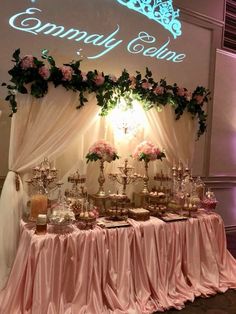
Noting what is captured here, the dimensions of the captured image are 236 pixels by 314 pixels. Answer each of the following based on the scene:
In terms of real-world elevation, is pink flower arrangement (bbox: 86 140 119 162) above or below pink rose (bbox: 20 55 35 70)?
below

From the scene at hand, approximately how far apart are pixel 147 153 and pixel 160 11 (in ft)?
6.19

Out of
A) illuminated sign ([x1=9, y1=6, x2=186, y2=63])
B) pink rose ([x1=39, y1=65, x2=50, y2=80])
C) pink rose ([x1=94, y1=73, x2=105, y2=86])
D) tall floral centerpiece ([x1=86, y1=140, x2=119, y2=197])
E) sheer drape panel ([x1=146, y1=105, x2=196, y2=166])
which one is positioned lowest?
tall floral centerpiece ([x1=86, y1=140, x2=119, y2=197])

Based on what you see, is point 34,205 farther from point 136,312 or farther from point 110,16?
Answer: point 110,16

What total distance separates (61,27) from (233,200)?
339 cm

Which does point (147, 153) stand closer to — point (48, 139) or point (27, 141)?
point (48, 139)

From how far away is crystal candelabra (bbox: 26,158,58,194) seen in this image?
2789 mm

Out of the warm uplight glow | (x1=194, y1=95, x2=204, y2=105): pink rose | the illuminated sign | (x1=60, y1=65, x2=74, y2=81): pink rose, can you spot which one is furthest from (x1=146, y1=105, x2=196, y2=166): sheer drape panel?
(x1=60, y1=65, x2=74, y2=81): pink rose

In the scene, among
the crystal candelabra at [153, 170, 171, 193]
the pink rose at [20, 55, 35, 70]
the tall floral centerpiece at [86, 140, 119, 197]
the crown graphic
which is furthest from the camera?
the crown graphic

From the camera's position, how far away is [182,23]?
13.3 ft

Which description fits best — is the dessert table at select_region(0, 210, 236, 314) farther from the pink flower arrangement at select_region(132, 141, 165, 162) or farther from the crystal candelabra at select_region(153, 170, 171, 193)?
the pink flower arrangement at select_region(132, 141, 165, 162)

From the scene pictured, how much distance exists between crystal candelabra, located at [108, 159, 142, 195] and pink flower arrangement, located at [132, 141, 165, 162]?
15 cm

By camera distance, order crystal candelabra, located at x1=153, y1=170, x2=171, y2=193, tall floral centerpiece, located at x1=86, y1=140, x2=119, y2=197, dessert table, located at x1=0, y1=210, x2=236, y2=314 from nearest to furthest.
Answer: dessert table, located at x1=0, y1=210, x2=236, y2=314, tall floral centerpiece, located at x1=86, y1=140, x2=119, y2=197, crystal candelabra, located at x1=153, y1=170, x2=171, y2=193

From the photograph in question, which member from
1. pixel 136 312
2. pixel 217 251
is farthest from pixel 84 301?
pixel 217 251

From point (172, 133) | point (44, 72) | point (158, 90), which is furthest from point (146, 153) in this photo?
point (44, 72)
